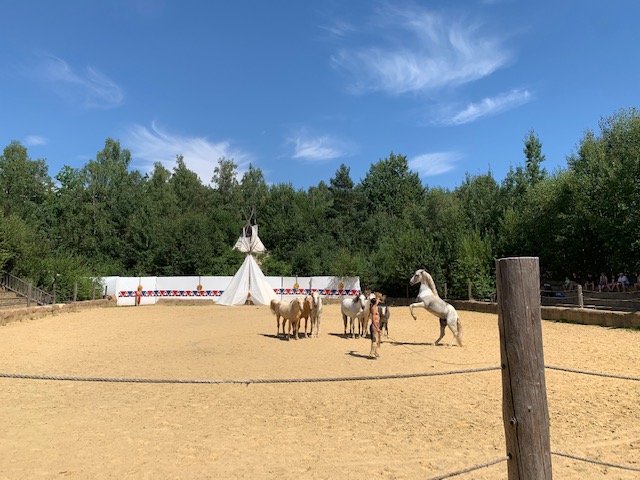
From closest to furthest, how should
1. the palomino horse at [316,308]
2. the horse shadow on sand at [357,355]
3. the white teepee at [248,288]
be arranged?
the horse shadow on sand at [357,355]
the palomino horse at [316,308]
the white teepee at [248,288]

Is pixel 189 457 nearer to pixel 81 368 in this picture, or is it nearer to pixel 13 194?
pixel 81 368

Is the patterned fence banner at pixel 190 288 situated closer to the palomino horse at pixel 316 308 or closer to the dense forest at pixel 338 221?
the dense forest at pixel 338 221

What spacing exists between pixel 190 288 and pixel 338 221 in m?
23.6

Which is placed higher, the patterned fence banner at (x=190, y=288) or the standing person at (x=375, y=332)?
the patterned fence banner at (x=190, y=288)

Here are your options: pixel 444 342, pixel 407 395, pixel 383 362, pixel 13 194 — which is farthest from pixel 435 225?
pixel 13 194

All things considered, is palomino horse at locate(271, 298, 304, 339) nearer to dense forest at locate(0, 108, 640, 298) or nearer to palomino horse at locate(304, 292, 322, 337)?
palomino horse at locate(304, 292, 322, 337)

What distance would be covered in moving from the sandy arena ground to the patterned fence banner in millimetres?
21475

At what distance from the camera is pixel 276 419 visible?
582 centimetres

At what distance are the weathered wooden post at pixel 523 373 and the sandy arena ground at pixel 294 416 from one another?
6.35 ft

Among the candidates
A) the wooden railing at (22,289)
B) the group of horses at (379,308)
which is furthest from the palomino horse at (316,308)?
the wooden railing at (22,289)

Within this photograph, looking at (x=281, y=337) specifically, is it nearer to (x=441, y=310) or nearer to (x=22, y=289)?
(x=441, y=310)

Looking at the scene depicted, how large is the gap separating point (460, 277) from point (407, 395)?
20860 millimetres

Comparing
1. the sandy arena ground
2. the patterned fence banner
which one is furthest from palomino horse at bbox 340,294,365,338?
the patterned fence banner

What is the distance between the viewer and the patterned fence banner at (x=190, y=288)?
105ft
